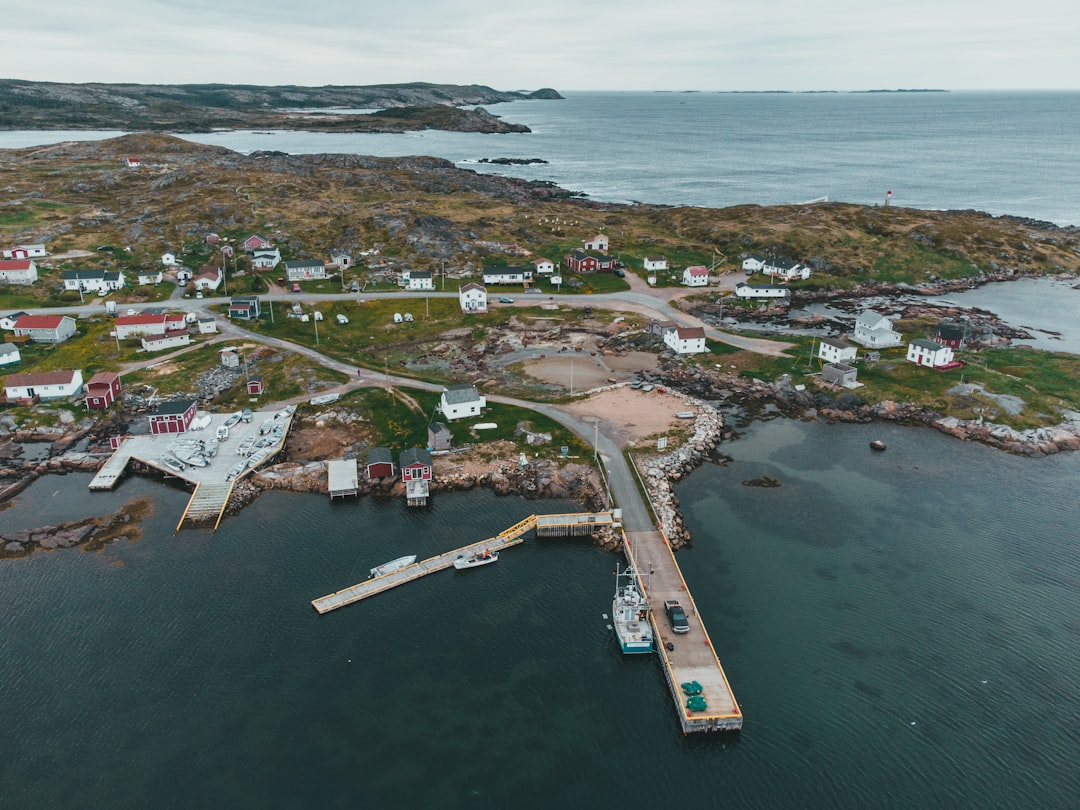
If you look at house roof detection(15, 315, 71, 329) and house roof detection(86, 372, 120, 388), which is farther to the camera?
house roof detection(15, 315, 71, 329)

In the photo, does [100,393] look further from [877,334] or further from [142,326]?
[877,334]

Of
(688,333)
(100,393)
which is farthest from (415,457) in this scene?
(688,333)

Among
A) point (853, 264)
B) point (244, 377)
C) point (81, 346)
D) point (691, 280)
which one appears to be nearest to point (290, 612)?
point (244, 377)

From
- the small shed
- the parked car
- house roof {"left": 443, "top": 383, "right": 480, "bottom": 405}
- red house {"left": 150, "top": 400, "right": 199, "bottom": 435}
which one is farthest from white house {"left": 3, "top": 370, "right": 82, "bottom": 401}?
the parked car

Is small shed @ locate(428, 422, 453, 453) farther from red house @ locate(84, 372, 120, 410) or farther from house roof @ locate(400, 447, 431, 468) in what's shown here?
red house @ locate(84, 372, 120, 410)

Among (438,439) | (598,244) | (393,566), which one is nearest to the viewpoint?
(393,566)
